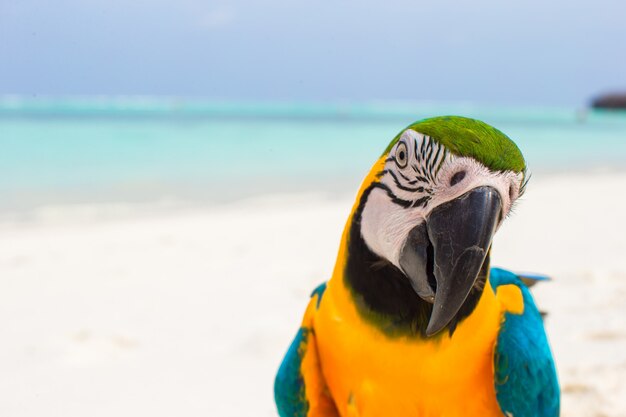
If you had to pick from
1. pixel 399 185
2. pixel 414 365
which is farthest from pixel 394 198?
pixel 414 365

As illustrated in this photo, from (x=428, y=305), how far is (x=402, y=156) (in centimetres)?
34

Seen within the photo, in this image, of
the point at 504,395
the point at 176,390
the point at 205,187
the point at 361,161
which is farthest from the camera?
the point at 361,161

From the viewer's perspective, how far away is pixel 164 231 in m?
4.94

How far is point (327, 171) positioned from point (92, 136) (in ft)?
23.5

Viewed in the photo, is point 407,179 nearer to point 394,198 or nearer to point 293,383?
point 394,198

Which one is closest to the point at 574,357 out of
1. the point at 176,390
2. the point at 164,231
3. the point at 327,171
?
the point at 176,390

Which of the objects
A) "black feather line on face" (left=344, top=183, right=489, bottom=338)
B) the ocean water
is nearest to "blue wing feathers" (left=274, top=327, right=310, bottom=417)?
"black feather line on face" (left=344, top=183, right=489, bottom=338)

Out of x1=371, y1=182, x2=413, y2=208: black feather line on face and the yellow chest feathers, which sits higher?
x1=371, y1=182, x2=413, y2=208: black feather line on face

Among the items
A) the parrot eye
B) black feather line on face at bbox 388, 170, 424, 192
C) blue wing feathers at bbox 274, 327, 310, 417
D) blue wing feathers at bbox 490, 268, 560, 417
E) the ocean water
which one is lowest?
the ocean water

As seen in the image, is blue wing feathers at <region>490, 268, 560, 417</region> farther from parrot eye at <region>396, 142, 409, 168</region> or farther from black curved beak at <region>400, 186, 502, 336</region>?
parrot eye at <region>396, 142, 409, 168</region>

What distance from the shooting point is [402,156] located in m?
1.30

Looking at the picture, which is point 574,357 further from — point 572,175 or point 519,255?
point 572,175

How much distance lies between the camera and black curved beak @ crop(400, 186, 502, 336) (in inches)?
45.4

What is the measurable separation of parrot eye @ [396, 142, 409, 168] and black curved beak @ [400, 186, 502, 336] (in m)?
0.13
